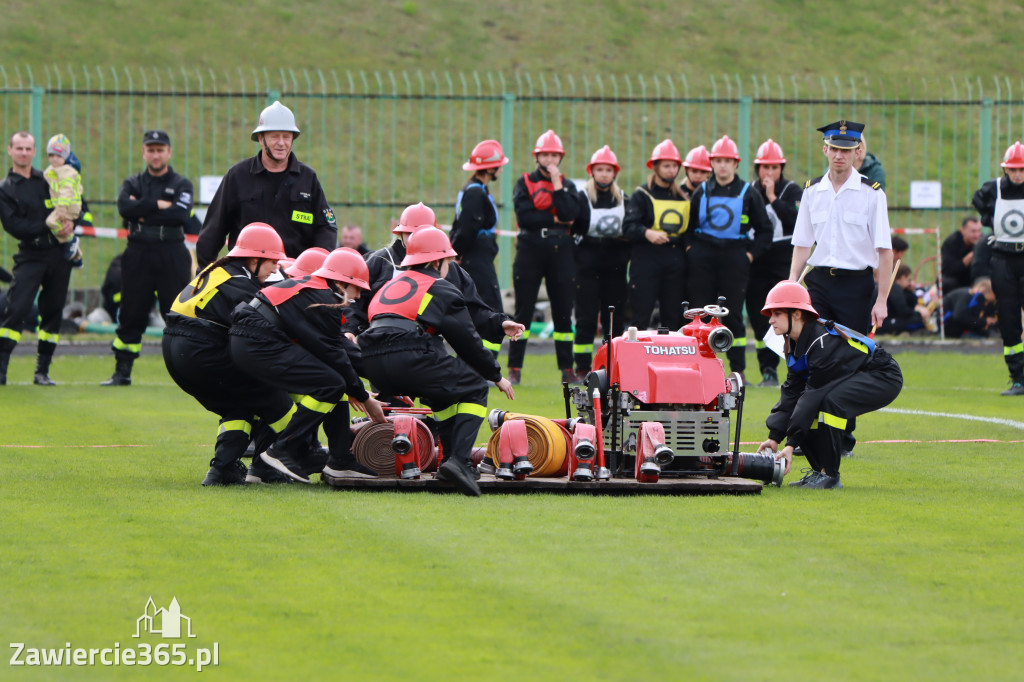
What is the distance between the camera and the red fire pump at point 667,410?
28.3 ft

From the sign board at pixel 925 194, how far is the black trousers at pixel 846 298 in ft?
43.6

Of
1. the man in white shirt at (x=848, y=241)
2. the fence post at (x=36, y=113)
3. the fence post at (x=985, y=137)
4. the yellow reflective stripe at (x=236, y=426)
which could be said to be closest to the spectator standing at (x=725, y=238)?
the man in white shirt at (x=848, y=241)

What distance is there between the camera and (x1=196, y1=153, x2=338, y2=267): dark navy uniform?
10.3 metres

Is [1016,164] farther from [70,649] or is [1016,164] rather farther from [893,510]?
[70,649]

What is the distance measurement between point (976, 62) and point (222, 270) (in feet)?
132

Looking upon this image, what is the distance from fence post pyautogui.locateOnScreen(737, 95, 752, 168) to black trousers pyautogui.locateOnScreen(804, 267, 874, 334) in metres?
→ 11.4

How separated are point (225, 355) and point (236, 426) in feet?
1.44

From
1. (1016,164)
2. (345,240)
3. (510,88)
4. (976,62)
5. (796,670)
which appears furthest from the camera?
(976,62)

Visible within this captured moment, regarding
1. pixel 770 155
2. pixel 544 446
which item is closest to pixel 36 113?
pixel 770 155

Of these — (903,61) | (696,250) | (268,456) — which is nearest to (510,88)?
(903,61)

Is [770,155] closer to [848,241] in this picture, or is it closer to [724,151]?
[724,151]

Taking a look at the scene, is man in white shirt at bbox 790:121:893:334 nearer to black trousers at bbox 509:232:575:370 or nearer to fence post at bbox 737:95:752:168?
black trousers at bbox 509:232:575:370

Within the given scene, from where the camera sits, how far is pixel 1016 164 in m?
14.7

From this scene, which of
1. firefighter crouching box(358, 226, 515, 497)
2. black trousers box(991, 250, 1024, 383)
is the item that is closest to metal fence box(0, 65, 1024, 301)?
black trousers box(991, 250, 1024, 383)
